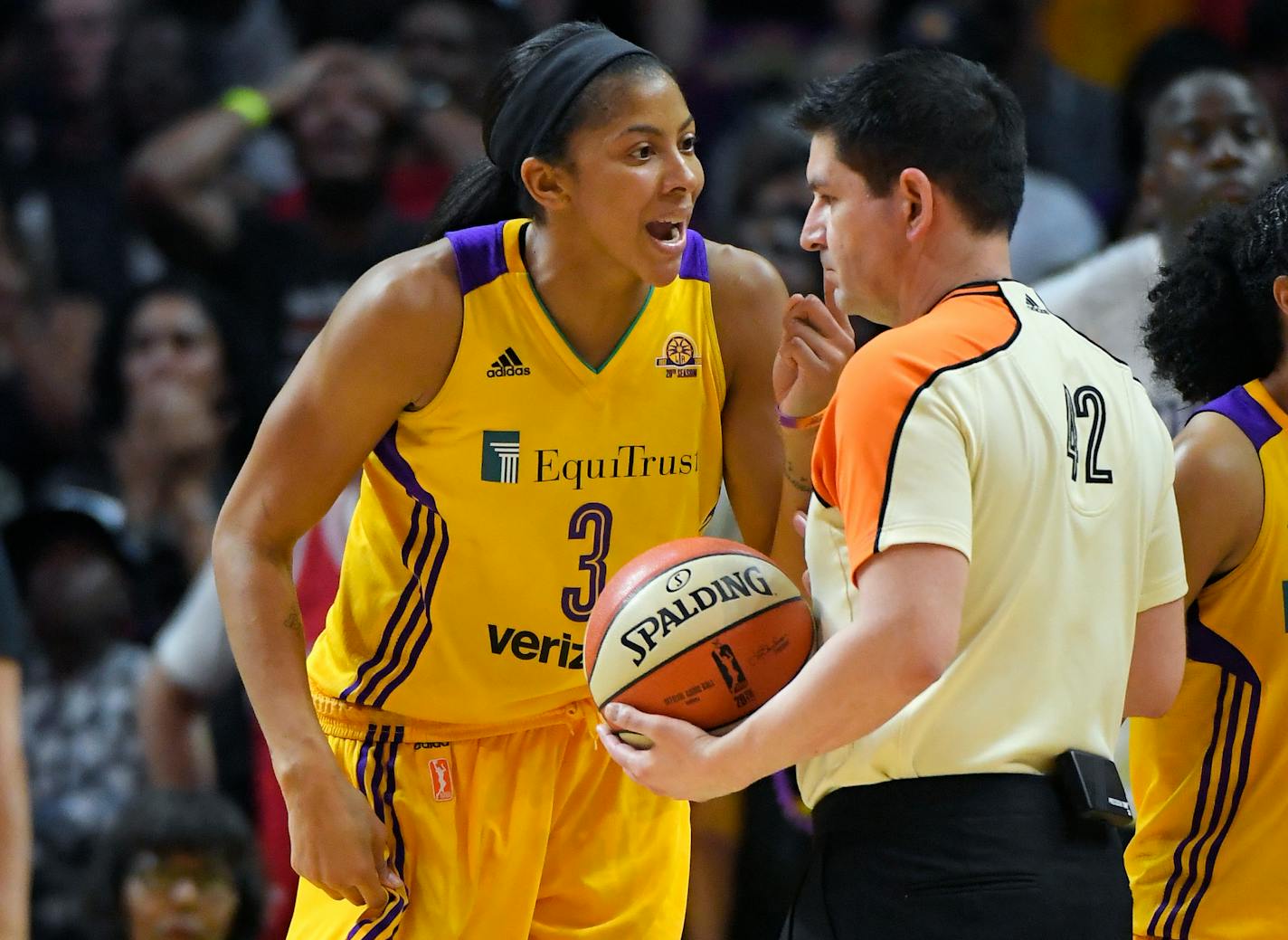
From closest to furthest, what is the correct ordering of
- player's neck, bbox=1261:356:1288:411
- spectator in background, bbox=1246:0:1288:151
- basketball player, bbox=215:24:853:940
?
player's neck, bbox=1261:356:1288:411 → basketball player, bbox=215:24:853:940 → spectator in background, bbox=1246:0:1288:151

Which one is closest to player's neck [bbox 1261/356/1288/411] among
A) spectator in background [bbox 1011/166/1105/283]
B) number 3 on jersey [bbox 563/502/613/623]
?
number 3 on jersey [bbox 563/502/613/623]

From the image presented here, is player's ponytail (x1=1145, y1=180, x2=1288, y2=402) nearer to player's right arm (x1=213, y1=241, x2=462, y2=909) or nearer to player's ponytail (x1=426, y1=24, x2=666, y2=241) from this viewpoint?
player's ponytail (x1=426, y1=24, x2=666, y2=241)

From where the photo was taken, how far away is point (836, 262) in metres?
3.03

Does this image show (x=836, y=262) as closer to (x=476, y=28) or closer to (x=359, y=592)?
(x=359, y=592)

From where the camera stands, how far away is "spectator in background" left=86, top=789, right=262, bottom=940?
215 inches

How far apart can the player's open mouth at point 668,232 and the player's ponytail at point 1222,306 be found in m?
0.91

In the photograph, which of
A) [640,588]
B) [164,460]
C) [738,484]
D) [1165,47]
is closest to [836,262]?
[640,588]

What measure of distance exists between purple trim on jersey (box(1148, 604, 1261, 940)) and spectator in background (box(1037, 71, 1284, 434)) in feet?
4.96

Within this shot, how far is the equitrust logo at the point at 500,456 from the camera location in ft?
11.8

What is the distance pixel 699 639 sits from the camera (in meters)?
2.97

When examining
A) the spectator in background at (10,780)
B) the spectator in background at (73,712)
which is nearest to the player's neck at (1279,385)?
the spectator in background at (10,780)

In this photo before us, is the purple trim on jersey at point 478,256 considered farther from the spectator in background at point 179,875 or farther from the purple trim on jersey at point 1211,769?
the spectator in background at point 179,875

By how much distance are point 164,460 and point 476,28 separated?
2.33 m

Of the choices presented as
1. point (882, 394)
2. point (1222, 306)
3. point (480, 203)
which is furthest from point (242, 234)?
point (882, 394)
